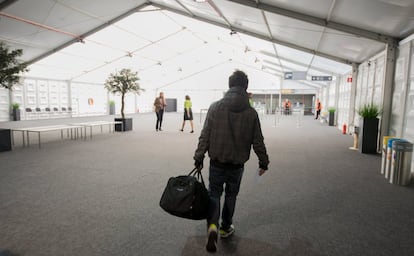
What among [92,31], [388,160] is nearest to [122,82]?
[92,31]

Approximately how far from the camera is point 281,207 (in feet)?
10.9

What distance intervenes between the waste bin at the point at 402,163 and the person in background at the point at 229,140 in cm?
352

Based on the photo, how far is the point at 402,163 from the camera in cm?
437

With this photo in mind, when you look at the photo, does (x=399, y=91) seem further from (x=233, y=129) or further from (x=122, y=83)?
(x=122, y=83)

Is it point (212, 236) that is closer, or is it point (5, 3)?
point (212, 236)

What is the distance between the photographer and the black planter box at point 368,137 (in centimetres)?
703

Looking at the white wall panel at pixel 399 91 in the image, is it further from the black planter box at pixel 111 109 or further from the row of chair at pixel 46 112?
the black planter box at pixel 111 109

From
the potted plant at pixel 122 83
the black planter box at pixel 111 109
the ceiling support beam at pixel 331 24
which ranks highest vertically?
the ceiling support beam at pixel 331 24

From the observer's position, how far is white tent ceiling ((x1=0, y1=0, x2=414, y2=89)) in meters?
6.20

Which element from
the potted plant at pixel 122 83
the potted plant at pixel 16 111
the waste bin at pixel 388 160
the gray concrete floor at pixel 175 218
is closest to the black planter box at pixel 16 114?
the potted plant at pixel 16 111

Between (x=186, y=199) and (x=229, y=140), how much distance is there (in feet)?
2.11

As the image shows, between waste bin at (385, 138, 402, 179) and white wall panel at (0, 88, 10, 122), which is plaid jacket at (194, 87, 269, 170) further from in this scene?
white wall panel at (0, 88, 10, 122)

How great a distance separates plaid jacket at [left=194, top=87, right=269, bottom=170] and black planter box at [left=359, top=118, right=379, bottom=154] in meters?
6.23

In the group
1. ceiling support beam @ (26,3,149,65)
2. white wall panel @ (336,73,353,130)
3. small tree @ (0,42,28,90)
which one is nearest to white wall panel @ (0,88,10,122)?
ceiling support beam @ (26,3,149,65)
